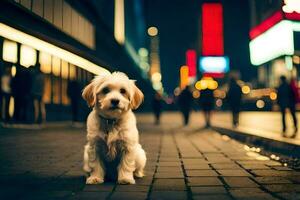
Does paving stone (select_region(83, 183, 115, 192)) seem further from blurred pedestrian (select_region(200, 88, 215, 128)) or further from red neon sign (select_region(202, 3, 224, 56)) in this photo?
red neon sign (select_region(202, 3, 224, 56))

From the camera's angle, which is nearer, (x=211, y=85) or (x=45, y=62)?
(x=45, y=62)

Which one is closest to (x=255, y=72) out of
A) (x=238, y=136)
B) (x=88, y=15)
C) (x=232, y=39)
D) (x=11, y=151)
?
(x=232, y=39)

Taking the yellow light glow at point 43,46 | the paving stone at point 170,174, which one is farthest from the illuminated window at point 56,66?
the paving stone at point 170,174

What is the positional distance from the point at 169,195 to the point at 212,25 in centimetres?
6948

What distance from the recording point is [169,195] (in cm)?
427

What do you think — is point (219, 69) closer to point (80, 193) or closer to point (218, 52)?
point (218, 52)

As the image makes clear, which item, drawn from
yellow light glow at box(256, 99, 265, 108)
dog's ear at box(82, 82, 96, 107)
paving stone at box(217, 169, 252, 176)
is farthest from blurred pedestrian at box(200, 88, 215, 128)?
yellow light glow at box(256, 99, 265, 108)

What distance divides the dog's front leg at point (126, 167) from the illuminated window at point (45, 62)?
1743 centimetres

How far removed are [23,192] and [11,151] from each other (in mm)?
4111

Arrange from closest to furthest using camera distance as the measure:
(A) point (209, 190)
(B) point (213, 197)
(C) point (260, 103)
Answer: (B) point (213, 197), (A) point (209, 190), (C) point (260, 103)

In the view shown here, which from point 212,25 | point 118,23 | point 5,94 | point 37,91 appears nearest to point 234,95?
point 37,91

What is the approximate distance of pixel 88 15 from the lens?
2745 centimetres

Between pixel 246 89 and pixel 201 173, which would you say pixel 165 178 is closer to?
pixel 201 173

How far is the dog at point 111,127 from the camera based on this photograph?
4.48 m
